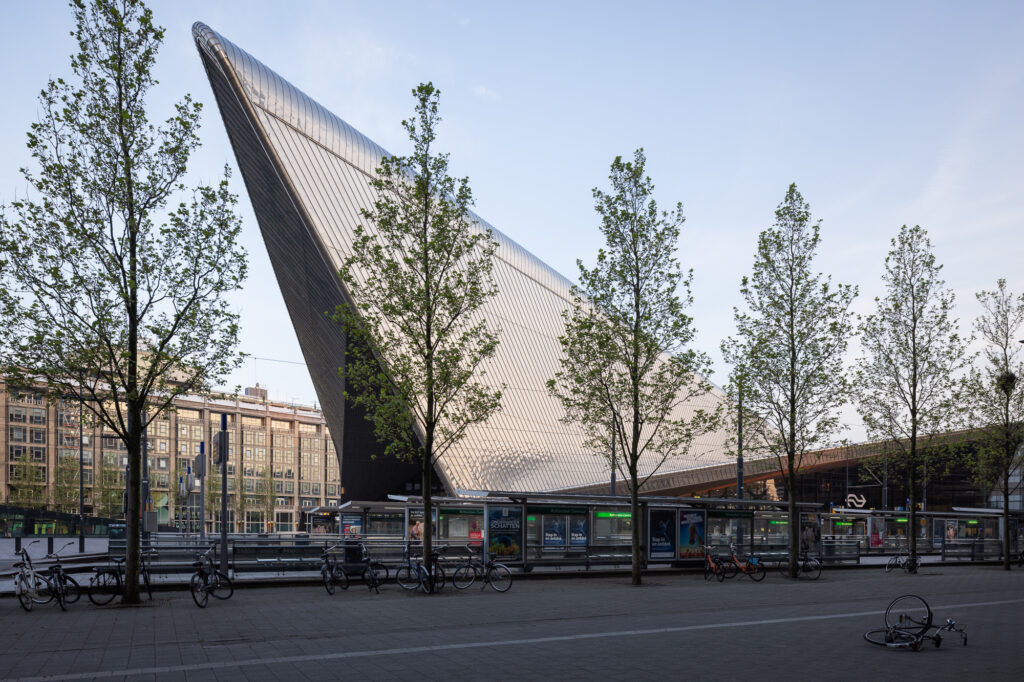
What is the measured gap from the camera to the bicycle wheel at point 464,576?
20.5 m

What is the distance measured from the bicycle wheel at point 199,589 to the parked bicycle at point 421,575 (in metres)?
4.66

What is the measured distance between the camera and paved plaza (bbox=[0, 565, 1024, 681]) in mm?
9695

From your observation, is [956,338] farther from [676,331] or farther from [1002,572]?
[676,331]

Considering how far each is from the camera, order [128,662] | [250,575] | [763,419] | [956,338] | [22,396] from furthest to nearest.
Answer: [956,338], [763,419], [250,575], [22,396], [128,662]

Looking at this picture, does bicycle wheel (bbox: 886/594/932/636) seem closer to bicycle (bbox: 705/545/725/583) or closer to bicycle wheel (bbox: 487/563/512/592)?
bicycle (bbox: 705/545/725/583)

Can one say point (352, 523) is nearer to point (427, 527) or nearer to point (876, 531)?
→ point (427, 527)

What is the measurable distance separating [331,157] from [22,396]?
26130 millimetres

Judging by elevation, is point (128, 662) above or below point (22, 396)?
below

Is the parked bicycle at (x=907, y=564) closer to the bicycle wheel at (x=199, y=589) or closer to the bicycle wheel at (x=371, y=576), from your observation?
the bicycle wheel at (x=371, y=576)

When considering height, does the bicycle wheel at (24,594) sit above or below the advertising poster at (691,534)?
above

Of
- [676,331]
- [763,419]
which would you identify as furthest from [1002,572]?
[676,331]

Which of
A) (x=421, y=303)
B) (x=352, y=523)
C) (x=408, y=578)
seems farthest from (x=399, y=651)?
(x=352, y=523)

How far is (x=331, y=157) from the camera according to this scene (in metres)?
40.5

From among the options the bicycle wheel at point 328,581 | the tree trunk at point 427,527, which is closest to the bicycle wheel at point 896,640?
the tree trunk at point 427,527
